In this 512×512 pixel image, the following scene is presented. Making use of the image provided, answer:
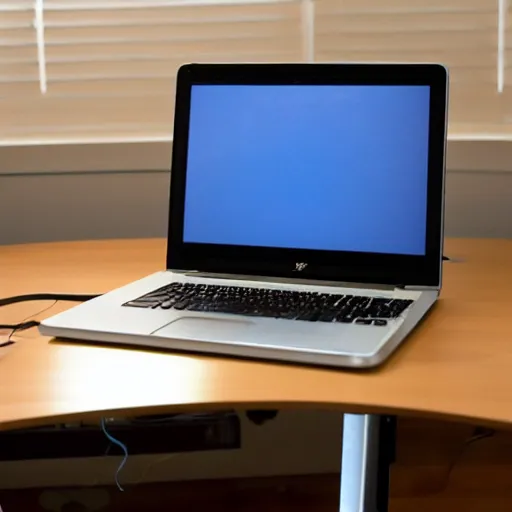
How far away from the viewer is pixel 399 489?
164 centimetres

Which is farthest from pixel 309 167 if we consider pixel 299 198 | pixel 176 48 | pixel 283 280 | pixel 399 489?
pixel 399 489

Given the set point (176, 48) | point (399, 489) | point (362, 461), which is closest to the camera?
point (362, 461)

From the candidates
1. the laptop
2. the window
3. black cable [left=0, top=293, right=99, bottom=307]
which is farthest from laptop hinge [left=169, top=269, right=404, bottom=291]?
Answer: the window

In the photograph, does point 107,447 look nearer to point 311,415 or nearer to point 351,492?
point 311,415

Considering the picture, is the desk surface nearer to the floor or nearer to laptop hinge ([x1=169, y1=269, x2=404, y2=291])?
laptop hinge ([x1=169, y1=269, x2=404, y2=291])

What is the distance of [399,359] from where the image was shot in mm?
795

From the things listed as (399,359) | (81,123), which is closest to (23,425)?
(399,359)

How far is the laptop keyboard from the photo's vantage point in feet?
2.90

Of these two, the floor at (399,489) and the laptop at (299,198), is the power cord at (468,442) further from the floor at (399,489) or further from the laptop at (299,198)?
the laptop at (299,198)

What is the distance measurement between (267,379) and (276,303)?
20cm

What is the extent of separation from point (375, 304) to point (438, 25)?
739 mm

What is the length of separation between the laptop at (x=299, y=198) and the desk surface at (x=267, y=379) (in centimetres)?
6

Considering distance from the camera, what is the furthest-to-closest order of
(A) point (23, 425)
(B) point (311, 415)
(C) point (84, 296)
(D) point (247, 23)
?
(B) point (311, 415)
(D) point (247, 23)
(C) point (84, 296)
(A) point (23, 425)

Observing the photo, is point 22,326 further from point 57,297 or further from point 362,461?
point 362,461
